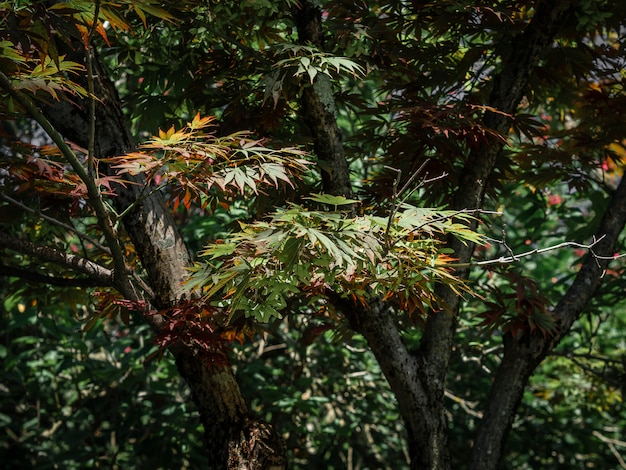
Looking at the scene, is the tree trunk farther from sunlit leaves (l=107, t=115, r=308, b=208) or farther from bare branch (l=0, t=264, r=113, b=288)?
bare branch (l=0, t=264, r=113, b=288)

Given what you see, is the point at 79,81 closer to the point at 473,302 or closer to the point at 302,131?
the point at 302,131

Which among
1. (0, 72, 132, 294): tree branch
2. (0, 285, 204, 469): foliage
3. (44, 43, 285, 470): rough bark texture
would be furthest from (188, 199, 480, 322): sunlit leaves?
(0, 285, 204, 469): foliage

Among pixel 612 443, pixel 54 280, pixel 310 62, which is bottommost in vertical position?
pixel 612 443

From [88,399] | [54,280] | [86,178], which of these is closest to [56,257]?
[54,280]

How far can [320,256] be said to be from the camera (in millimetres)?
1717

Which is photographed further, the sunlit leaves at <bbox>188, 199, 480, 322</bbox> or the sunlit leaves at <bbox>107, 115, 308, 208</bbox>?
the sunlit leaves at <bbox>107, 115, 308, 208</bbox>

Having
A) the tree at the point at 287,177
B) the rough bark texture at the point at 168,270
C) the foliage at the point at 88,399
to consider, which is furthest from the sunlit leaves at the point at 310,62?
the foliage at the point at 88,399

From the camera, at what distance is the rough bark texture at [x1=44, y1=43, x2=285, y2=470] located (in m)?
2.23

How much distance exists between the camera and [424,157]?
7.95 feet

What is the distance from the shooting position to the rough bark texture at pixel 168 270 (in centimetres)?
223

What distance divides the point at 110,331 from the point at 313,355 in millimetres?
1662

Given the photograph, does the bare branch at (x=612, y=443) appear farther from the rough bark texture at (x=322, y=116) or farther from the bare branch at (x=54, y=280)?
the bare branch at (x=54, y=280)

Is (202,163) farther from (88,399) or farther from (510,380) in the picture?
(88,399)

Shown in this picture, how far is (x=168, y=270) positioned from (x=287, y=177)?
0.60m
